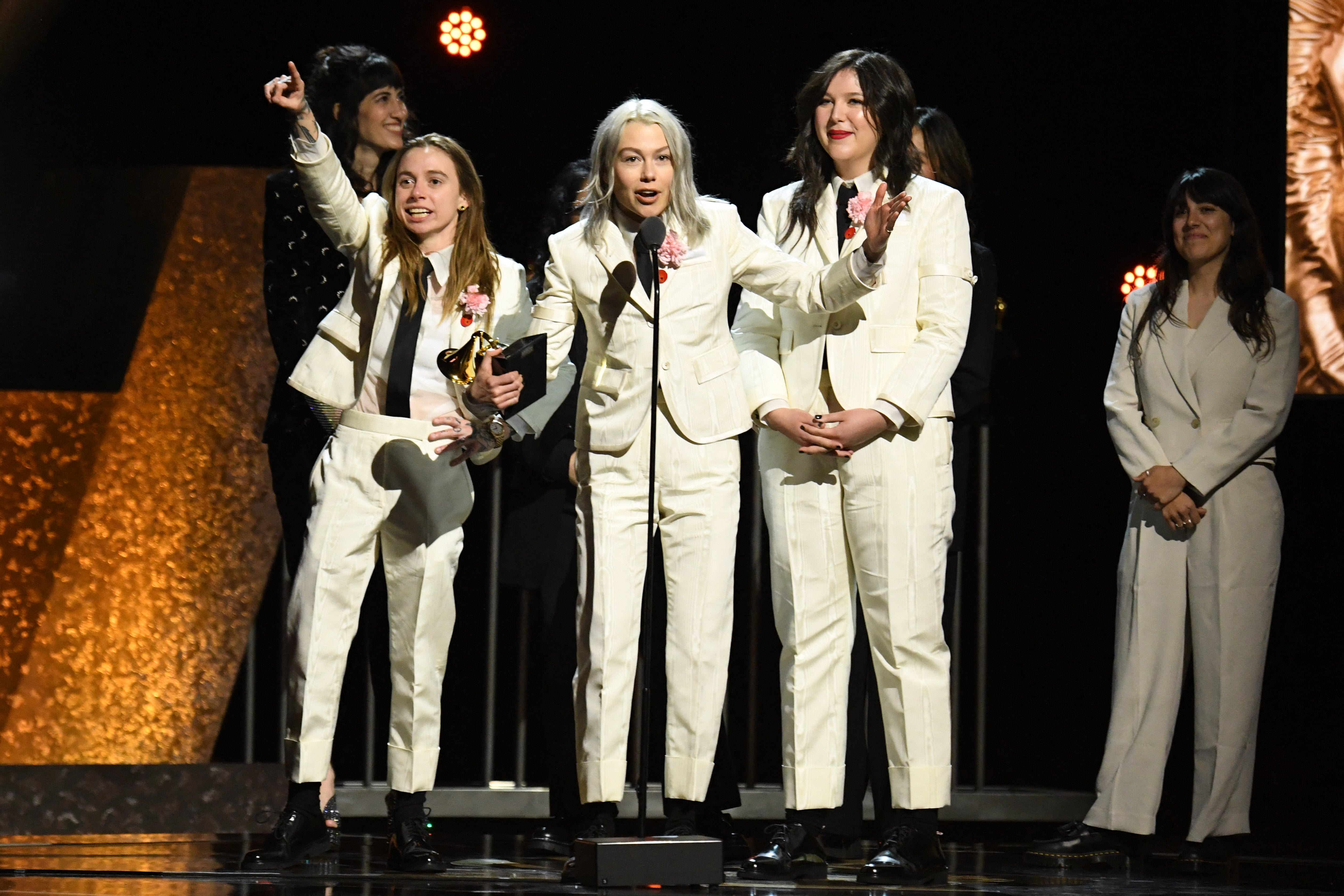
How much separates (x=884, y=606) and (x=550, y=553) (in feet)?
3.06

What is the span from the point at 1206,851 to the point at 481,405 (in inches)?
75.6

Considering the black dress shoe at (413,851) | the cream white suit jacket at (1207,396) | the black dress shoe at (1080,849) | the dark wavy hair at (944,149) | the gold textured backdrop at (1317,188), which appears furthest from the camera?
the gold textured backdrop at (1317,188)

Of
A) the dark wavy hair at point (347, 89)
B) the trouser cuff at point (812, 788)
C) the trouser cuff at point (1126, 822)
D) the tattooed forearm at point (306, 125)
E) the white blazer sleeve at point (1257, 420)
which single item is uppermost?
the dark wavy hair at point (347, 89)

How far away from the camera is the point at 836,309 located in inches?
124

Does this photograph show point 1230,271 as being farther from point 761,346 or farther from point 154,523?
point 154,523

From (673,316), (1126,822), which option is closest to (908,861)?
(1126,822)

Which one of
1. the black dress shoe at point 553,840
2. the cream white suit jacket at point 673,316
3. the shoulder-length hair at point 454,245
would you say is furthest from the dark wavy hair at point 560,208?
the black dress shoe at point 553,840

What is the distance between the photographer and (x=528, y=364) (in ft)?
10.00

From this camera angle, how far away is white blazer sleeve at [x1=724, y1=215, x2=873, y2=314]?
3143 millimetres

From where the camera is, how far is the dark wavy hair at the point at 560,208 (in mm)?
3730

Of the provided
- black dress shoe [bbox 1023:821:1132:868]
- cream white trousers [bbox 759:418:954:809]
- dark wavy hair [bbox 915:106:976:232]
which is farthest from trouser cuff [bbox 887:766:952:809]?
dark wavy hair [bbox 915:106:976:232]

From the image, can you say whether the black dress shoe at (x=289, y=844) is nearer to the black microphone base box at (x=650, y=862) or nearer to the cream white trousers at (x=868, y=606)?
the black microphone base box at (x=650, y=862)

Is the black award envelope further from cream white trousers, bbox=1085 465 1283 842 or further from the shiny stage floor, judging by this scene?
cream white trousers, bbox=1085 465 1283 842

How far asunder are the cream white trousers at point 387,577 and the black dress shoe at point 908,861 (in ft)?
3.00
